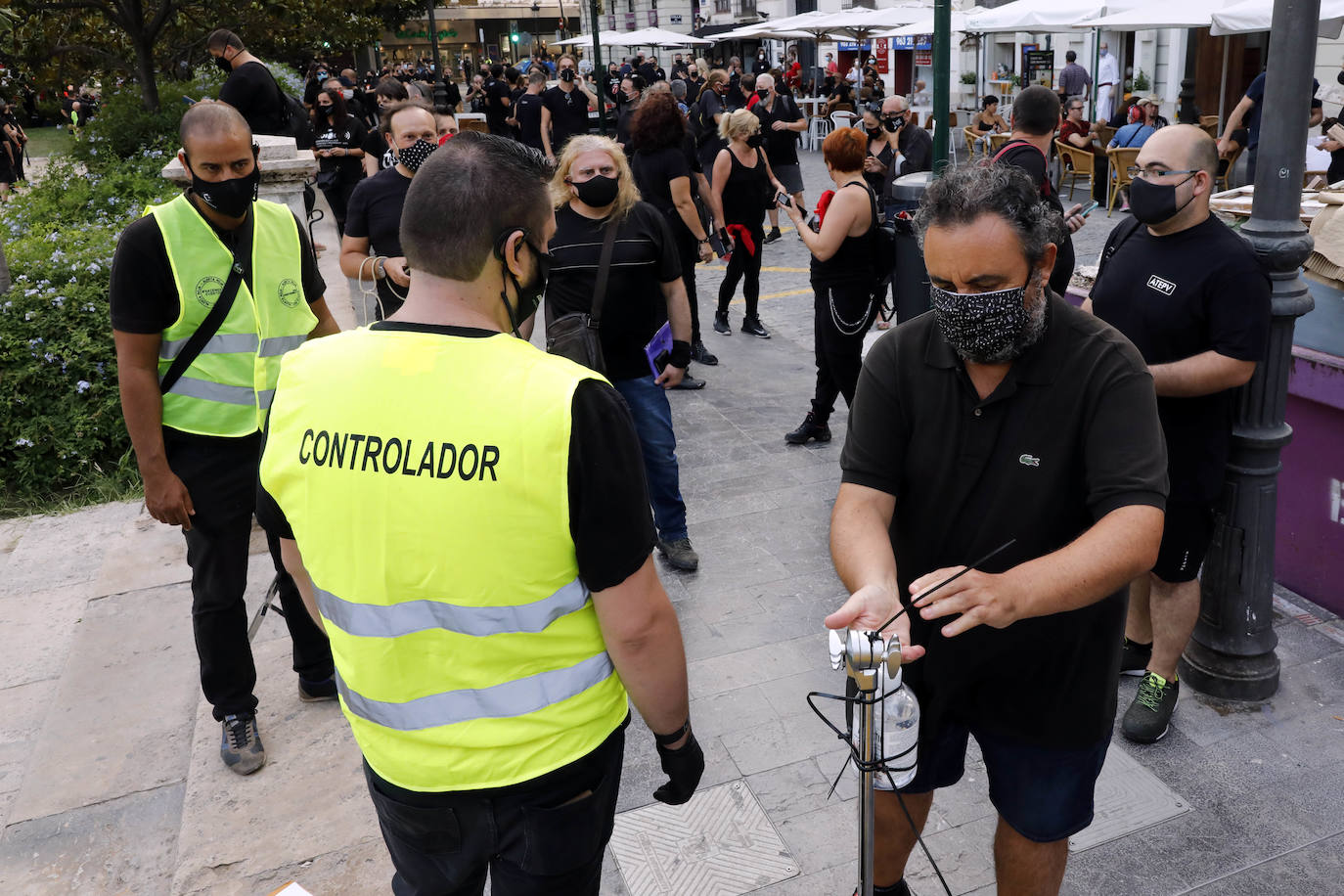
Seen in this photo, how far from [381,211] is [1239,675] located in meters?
4.03

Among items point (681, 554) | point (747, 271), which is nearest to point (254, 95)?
point (747, 271)

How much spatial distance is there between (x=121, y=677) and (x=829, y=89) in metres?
20.7

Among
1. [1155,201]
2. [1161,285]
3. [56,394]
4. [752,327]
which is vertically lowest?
[752,327]

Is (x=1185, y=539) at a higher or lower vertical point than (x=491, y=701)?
lower

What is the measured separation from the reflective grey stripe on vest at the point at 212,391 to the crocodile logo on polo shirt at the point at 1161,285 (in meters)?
2.75

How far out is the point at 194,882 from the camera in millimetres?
3264

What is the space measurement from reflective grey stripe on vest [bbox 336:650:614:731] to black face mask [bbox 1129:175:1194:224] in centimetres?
237

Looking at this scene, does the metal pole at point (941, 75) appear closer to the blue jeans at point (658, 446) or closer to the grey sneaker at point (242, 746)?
the blue jeans at point (658, 446)

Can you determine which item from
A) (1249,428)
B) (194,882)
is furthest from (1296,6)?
(194,882)

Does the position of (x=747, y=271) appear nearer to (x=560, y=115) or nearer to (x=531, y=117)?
(x=560, y=115)

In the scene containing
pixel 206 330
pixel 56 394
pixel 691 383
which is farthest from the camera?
pixel 691 383

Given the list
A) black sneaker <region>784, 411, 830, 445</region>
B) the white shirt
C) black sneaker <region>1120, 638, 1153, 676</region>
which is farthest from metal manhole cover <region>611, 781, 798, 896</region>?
the white shirt

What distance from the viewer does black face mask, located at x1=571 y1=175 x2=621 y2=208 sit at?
4613 mm

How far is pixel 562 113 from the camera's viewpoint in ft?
47.6
